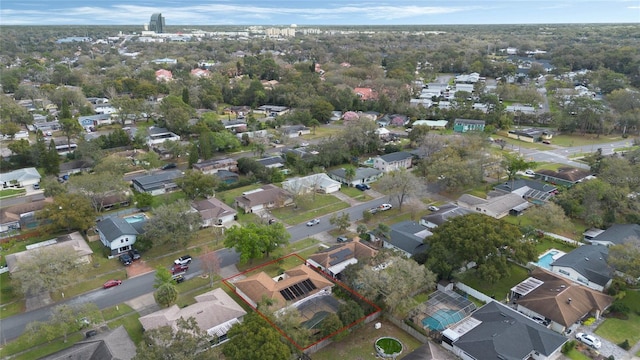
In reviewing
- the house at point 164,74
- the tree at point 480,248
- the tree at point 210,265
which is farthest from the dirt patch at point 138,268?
the house at point 164,74

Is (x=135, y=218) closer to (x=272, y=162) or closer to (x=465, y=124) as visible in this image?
(x=272, y=162)

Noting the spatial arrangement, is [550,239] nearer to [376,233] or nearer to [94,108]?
[376,233]

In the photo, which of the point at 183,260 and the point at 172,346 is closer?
the point at 172,346

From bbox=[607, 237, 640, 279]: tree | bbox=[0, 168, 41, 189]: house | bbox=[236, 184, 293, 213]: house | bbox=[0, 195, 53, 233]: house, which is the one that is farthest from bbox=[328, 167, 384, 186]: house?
bbox=[0, 168, 41, 189]: house

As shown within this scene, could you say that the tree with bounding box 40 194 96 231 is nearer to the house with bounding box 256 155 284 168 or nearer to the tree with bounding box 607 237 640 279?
the house with bounding box 256 155 284 168

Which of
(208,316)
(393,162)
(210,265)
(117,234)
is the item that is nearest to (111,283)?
(117,234)

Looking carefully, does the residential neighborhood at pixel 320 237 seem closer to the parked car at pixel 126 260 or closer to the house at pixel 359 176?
the parked car at pixel 126 260
